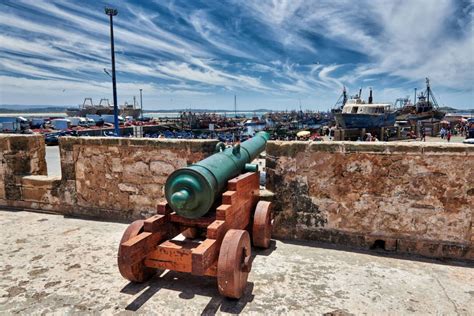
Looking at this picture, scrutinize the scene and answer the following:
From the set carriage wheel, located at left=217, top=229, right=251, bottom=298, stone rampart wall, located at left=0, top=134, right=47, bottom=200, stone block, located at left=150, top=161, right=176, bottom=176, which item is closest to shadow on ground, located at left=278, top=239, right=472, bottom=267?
carriage wheel, located at left=217, top=229, right=251, bottom=298

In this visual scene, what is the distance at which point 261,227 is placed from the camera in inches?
135

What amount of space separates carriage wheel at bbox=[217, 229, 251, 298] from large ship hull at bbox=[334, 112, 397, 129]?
91.4ft

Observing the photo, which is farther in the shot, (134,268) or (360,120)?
(360,120)

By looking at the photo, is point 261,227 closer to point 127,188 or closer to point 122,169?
point 127,188

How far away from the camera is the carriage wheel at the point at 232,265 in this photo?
243 cm

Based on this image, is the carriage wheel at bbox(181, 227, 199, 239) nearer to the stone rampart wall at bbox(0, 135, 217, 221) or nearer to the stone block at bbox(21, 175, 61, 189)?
the stone rampart wall at bbox(0, 135, 217, 221)

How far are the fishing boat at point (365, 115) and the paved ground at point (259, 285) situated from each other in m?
27.0

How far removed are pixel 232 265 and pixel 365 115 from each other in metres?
29.8

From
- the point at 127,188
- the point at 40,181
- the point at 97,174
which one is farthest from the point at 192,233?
the point at 40,181

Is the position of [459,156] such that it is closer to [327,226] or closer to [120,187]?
[327,226]

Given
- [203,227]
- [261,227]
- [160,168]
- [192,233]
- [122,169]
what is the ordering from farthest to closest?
[122,169] < [160,168] < [192,233] < [261,227] < [203,227]

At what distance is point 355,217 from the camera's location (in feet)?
12.1

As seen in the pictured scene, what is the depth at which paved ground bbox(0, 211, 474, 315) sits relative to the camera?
2.46 m

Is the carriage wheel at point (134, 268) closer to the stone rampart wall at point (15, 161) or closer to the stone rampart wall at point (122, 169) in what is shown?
the stone rampart wall at point (122, 169)
